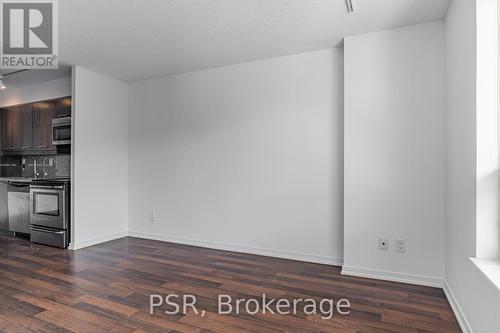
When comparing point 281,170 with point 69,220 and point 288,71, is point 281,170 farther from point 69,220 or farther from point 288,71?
point 69,220

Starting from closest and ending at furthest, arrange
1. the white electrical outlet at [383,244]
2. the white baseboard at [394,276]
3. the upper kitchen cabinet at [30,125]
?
the white baseboard at [394,276] → the white electrical outlet at [383,244] → the upper kitchen cabinet at [30,125]

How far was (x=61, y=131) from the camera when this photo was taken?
434 centimetres

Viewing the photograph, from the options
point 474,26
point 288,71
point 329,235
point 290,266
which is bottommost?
point 290,266

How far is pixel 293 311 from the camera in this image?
2.22 metres

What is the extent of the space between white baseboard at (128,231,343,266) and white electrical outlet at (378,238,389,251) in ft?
1.67

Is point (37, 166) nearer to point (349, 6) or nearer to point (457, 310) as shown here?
point (349, 6)

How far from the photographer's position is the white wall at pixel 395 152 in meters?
2.70

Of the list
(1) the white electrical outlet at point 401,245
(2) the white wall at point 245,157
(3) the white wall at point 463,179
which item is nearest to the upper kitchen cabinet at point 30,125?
(2) the white wall at point 245,157

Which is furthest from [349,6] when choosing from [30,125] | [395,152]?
[30,125]

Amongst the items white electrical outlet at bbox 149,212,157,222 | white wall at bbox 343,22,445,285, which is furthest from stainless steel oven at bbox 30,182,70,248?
white wall at bbox 343,22,445,285

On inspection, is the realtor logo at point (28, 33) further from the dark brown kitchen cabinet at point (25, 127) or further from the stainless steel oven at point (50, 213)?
the stainless steel oven at point (50, 213)

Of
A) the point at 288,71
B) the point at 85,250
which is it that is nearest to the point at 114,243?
the point at 85,250

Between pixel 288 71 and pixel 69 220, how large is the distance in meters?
3.45

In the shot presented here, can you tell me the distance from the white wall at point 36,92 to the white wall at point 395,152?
13.9ft
